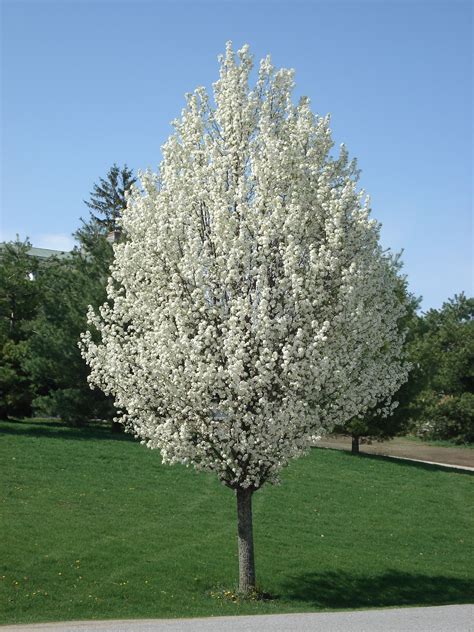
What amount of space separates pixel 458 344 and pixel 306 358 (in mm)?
50765

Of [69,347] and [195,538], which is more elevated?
[69,347]

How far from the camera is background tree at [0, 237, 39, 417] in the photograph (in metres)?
40.5

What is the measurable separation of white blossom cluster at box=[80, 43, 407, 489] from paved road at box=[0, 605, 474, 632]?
10.8 feet

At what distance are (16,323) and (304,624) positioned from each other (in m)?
34.1

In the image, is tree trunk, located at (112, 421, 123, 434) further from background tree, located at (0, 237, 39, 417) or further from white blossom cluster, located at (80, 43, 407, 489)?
white blossom cluster, located at (80, 43, 407, 489)

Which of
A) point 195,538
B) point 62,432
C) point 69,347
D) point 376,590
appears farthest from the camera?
point 62,432

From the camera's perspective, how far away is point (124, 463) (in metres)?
31.4

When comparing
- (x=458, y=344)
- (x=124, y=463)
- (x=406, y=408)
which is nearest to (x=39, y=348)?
(x=124, y=463)

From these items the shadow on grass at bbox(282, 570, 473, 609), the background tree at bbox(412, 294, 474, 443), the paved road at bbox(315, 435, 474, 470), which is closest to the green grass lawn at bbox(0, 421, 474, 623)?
the shadow on grass at bbox(282, 570, 473, 609)

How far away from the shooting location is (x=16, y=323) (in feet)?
144

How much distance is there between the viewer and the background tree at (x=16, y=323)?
133ft

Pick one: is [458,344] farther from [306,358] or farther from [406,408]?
[306,358]

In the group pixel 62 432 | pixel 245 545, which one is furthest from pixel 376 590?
pixel 62 432

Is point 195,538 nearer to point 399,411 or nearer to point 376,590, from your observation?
point 376,590
